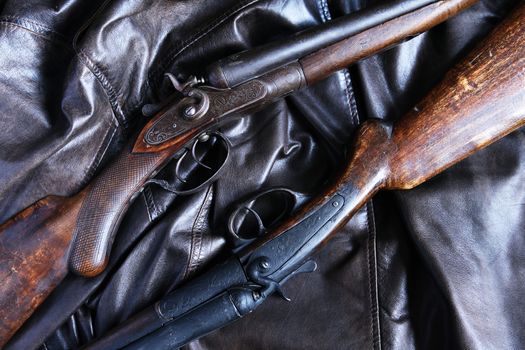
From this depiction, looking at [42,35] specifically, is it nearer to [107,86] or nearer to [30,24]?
[30,24]

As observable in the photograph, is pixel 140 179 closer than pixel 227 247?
Yes

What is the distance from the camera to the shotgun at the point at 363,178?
165 centimetres

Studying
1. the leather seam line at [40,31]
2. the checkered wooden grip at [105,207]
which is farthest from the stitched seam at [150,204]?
the leather seam line at [40,31]

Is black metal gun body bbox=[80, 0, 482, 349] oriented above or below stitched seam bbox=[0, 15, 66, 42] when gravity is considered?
below

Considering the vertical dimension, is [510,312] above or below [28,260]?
above

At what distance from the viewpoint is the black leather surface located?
1.79 m

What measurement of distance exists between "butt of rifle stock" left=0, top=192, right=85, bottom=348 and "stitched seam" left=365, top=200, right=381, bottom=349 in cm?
97

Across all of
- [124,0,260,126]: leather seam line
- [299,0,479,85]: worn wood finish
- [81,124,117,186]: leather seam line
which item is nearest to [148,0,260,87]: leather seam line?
[124,0,260,126]: leather seam line

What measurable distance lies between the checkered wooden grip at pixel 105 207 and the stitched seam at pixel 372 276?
2.39 feet

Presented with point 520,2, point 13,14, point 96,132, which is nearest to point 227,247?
point 96,132

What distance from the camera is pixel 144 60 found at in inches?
80.6

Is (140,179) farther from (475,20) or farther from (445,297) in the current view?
(475,20)

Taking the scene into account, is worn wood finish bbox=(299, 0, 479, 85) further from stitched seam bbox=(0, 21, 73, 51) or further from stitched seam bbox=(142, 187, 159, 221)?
stitched seam bbox=(0, 21, 73, 51)

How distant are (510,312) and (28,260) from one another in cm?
151
